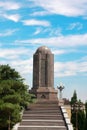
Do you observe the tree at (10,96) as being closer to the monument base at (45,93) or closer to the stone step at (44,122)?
the stone step at (44,122)

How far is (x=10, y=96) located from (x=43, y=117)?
4.89 metres

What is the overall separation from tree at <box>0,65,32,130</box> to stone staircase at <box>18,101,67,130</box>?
116 cm

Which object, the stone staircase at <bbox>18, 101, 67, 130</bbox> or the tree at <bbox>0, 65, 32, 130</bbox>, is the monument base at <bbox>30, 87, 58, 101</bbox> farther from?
the tree at <bbox>0, 65, 32, 130</bbox>

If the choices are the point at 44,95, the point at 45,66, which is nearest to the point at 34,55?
the point at 45,66

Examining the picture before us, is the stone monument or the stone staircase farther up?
the stone monument

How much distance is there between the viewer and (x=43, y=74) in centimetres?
3675

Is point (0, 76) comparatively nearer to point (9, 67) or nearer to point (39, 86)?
point (9, 67)

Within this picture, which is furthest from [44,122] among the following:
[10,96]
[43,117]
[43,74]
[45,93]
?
[43,74]

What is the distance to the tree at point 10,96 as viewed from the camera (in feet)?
80.6

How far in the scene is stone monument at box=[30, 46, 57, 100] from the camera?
35.9m

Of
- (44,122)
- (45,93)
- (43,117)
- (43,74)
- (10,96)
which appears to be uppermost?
(43,74)

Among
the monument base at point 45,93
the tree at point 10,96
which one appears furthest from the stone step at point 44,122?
the monument base at point 45,93

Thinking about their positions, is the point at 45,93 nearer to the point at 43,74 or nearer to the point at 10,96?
→ the point at 43,74

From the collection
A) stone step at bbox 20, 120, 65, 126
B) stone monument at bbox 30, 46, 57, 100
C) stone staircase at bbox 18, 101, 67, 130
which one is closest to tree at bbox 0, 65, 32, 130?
stone staircase at bbox 18, 101, 67, 130
